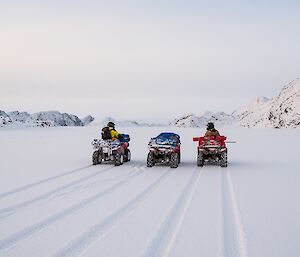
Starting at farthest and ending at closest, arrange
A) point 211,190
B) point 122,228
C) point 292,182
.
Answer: point 292,182 < point 211,190 < point 122,228

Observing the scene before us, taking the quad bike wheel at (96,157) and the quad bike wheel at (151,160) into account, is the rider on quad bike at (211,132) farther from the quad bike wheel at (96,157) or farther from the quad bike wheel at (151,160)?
Answer: the quad bike wheel at (96,157)

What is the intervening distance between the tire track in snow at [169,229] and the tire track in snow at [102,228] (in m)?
0.80

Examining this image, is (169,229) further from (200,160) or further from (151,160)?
(200,160)

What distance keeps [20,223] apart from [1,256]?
1726mm

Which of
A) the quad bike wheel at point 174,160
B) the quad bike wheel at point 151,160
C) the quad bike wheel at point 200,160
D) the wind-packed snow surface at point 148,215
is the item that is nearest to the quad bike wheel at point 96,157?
the quad bike wheel at point 151,160

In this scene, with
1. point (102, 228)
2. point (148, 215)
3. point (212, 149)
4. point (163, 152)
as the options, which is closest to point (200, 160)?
point (212, 149)

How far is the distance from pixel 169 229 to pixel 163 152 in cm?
944

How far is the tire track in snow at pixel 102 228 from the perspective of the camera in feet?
19.4

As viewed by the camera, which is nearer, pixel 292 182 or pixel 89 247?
pixel 89 247

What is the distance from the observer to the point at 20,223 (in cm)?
735

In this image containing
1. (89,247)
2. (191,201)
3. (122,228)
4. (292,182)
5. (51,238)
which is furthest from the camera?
(292,182)

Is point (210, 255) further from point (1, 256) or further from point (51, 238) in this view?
point (1, 256)

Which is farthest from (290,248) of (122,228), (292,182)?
(292,182)

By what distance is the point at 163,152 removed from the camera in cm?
1644
